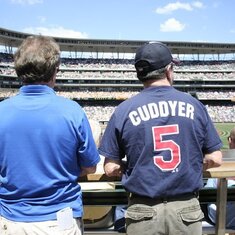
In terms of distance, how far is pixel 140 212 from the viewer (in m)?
2.79

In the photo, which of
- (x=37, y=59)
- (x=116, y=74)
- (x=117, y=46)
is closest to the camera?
(x=37, y=59)

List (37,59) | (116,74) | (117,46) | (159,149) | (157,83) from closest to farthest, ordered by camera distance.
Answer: (37,59)
(159,149)
(157,83)
(116,74)
(117,46)

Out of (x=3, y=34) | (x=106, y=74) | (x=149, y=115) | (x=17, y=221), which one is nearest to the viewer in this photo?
(x=17, y=221)

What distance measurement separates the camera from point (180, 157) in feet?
9.14

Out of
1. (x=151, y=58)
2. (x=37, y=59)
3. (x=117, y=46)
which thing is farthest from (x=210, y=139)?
(x=117, y=46)

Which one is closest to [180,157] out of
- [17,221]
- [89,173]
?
[89,173]

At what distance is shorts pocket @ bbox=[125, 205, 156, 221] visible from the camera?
2754mm

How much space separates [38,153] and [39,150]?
20mm

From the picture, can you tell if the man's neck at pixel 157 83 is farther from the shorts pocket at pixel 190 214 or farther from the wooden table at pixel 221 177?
the shorts pocket at pixel 190 214

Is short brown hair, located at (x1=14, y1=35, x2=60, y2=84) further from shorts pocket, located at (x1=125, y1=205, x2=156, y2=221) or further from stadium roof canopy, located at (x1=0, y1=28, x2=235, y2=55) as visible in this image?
stadium roof canopy, located at (x1=0, y1=28, x2=235, y2=55)

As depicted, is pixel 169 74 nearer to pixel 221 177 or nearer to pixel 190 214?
pixel 221 177

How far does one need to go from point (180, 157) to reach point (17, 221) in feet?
3.77

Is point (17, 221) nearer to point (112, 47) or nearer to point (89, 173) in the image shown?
point (89, 173)

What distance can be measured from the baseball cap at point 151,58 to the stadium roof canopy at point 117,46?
84147 mm
